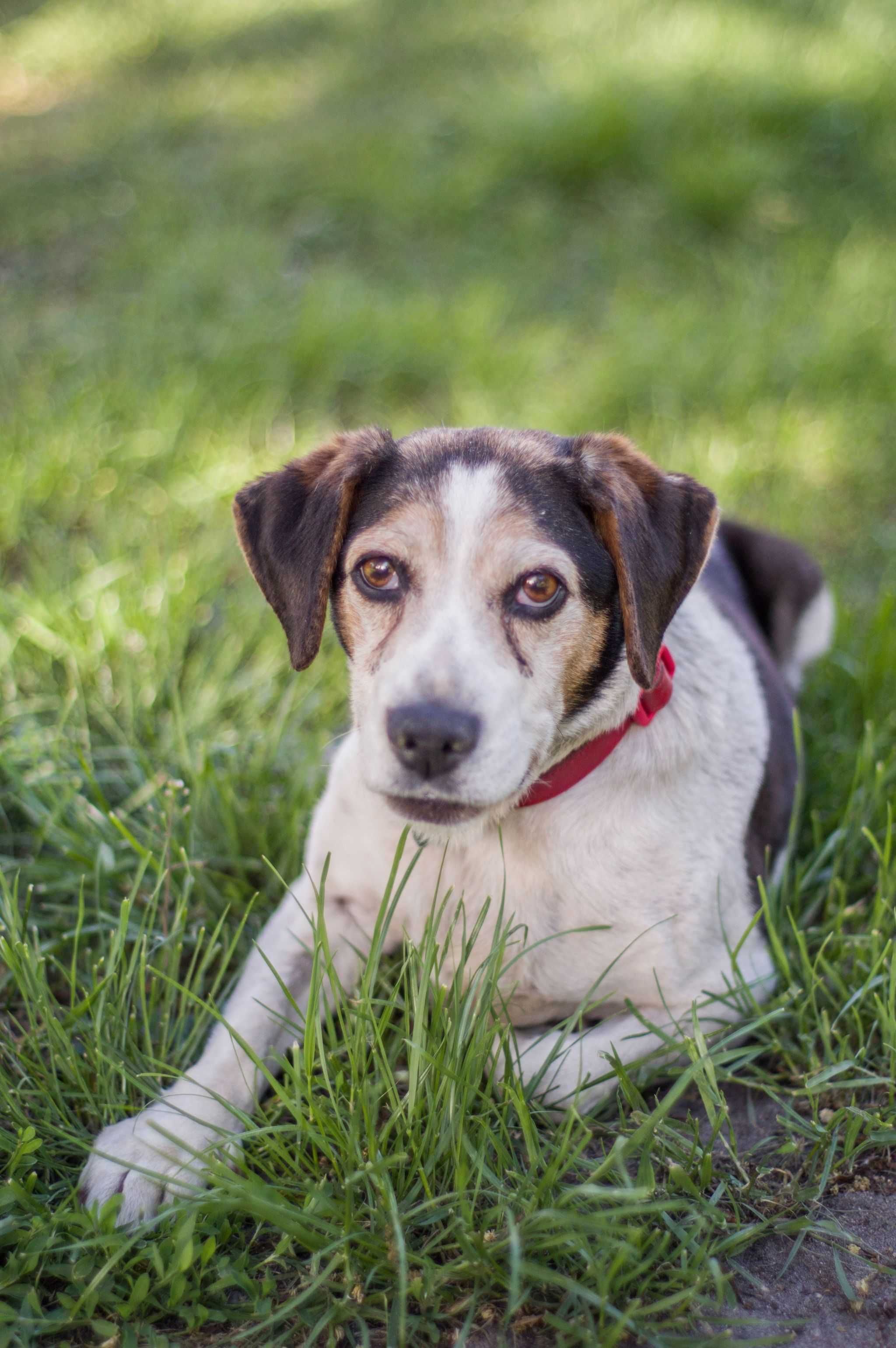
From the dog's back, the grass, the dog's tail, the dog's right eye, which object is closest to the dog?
the dog's right eye

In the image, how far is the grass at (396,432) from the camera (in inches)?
93.4

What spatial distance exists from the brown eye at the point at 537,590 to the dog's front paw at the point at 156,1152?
4.57 ft

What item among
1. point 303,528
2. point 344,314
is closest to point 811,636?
point 303,528

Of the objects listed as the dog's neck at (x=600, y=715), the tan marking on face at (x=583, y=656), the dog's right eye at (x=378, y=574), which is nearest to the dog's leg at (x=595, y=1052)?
the dog's neck at (x=600, y=715)

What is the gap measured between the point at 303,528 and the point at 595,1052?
1547 millimetres

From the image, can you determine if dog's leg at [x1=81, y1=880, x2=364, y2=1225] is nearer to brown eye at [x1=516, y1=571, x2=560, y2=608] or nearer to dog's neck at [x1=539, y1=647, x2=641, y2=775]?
dog's neck at [x1=539, y1=647, x2=641, y2=775]

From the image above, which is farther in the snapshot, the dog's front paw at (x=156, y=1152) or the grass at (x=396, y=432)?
the dog's front paw at (x=156, y=1152)

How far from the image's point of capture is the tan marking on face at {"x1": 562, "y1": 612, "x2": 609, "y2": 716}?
2688 mm

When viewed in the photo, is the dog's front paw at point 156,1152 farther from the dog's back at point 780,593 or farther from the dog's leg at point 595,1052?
the dog's back at point 780,593

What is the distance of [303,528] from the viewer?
2.82 m

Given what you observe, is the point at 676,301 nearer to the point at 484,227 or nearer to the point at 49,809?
the point at 484,227

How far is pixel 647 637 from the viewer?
2662mm

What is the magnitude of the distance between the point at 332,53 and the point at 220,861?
31.4 feet

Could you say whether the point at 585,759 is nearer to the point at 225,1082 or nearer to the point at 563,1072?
the point at 563,1072
